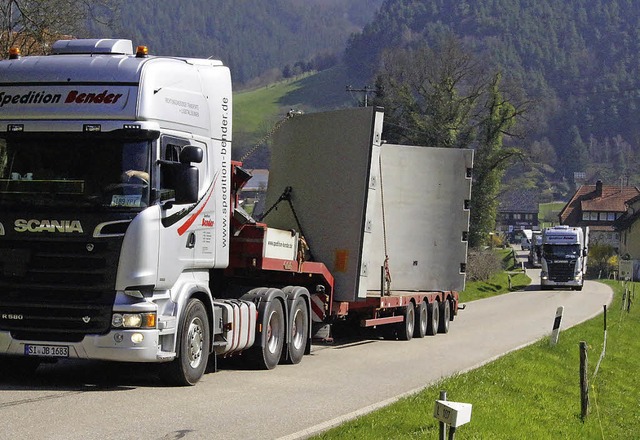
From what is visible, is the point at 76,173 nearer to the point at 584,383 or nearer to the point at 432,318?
the point at 584,383

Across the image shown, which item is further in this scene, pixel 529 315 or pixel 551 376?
pixel 529 315

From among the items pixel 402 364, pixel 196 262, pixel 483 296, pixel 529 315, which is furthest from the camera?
pixel 483 296

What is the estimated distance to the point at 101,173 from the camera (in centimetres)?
1230

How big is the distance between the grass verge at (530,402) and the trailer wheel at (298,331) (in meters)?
2.60

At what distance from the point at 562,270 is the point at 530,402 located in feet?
150

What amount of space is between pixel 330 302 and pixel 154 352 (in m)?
6.87

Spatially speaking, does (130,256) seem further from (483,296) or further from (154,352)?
(483,296)

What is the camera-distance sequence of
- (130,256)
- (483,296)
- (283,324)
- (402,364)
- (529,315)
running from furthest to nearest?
(483,296) → (529,315) → (402,364) → (283,324) → (130,256)

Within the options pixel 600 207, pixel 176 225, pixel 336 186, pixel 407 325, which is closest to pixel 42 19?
pixel 336 186

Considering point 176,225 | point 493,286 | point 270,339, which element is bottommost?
point 493,286

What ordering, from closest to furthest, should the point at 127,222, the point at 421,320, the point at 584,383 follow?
1. the point at 127,222
2. the point at 584,383
3. the point at 421,320

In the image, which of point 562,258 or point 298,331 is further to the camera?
point 562,258

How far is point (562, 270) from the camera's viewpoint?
5966 centimetres

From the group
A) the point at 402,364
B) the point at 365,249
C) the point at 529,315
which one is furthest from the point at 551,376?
the point at 529,315
